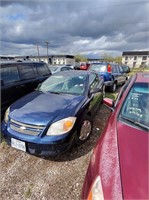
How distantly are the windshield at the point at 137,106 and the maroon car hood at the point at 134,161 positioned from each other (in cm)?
21

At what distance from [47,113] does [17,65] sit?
2.60 meters

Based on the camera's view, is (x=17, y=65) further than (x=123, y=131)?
Yes

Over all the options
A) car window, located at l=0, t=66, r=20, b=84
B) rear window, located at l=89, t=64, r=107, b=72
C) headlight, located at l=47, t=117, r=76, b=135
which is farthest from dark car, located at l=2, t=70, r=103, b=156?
rear window, located at l=89, t=64, r=107, b=72

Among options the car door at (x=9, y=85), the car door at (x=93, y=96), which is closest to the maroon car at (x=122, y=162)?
the car door at (x=93, y=96)

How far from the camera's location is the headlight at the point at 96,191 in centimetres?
115

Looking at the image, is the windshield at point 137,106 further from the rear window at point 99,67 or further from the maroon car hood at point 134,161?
the rear window at point 99,67

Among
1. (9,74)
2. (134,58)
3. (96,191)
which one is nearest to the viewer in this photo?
(96,191)

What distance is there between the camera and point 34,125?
246cm

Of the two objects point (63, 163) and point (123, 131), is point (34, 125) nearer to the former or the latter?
point (63, 163)

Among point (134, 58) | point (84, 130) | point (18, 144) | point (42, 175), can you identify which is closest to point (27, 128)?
point (18, 144)

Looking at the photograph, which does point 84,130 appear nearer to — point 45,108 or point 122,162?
point 45,108

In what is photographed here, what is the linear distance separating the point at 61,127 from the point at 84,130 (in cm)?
73

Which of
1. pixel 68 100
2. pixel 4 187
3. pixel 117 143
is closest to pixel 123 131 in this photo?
pixel 117 143

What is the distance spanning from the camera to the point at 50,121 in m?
2.47
